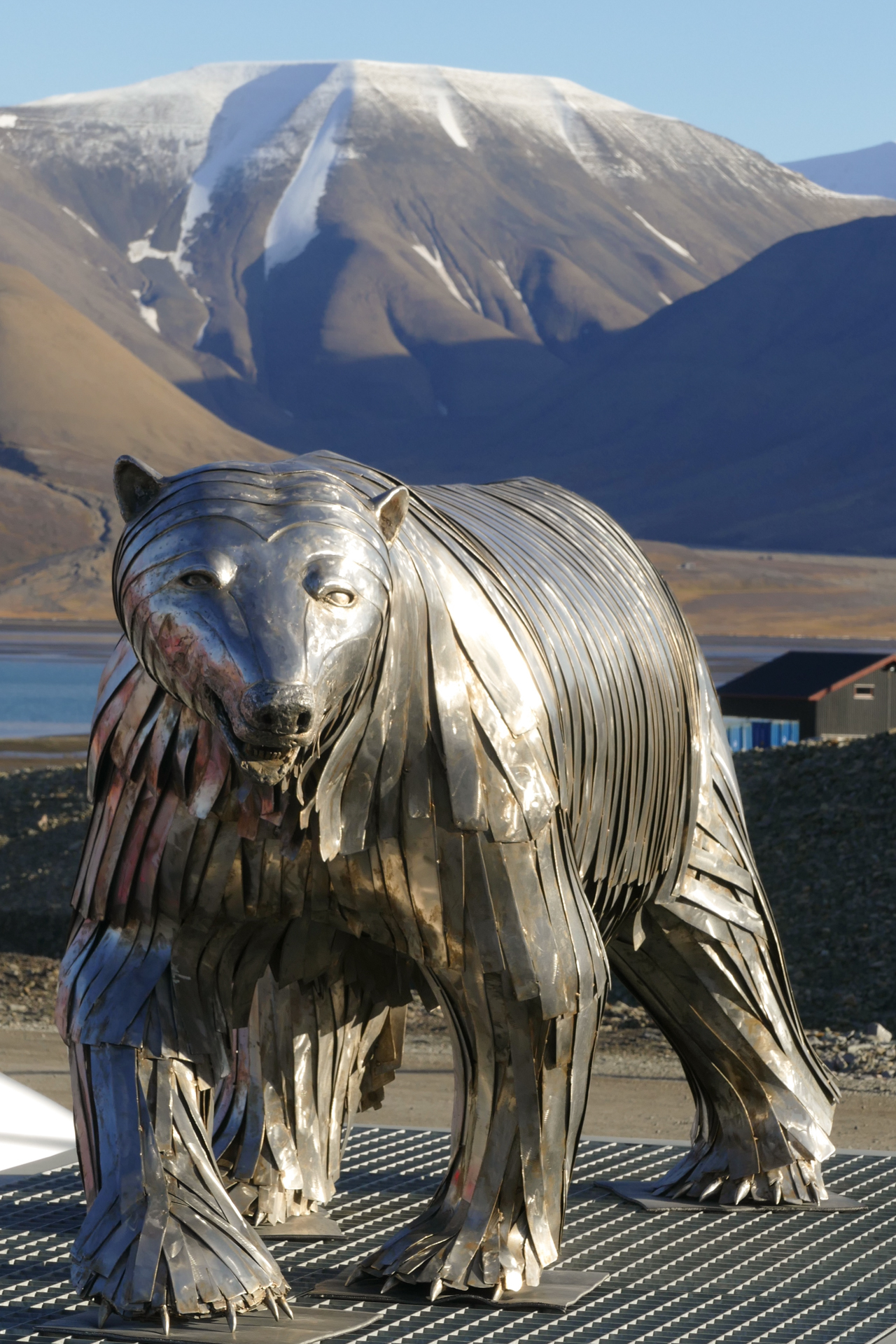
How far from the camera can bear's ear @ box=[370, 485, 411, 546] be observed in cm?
298

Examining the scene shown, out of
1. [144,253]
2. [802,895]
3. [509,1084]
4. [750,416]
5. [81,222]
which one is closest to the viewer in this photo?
[509,1084]

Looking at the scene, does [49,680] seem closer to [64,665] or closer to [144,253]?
[64,665]

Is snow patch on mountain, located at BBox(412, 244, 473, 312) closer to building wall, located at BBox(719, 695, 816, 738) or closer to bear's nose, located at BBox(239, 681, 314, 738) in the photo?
building wall, located at BBox(719, 695, 816, 738)

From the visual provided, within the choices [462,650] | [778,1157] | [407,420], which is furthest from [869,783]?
[407,420]

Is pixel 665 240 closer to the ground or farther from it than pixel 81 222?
farther from it

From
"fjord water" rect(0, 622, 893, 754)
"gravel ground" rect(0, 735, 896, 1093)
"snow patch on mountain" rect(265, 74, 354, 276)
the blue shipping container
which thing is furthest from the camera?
"snow patch on mountain" rect(265, 74, 354, 276)

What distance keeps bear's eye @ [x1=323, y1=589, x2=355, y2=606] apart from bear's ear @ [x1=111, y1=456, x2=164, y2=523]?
0.35 m

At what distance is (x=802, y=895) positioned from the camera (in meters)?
12.6

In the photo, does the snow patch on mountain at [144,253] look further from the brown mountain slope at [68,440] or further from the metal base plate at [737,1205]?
the metal base plate at [737,1205]

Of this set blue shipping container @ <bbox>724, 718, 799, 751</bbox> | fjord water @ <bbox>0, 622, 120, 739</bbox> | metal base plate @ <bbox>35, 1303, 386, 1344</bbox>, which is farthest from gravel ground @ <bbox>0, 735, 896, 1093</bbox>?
fjord water @ <bbox>0, 622, 120, 739</bbox>

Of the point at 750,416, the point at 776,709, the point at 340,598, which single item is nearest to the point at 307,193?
the point at 750,416

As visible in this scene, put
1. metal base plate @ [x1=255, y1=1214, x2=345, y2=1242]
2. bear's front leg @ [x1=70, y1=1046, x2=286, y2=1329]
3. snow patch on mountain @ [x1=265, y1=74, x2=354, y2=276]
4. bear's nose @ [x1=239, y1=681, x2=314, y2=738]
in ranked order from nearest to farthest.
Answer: bear's nose @ [x1=239, y1=681, x2=314, y2=738] < bear's front leg @ [x1=70, y1=1046, x2=286, y2=1329] < metal base plate @ [x1=255, y1=1214, x2=345, y2=1242] < snow patch on mountain @ [x1=265, y1=74, x2=354, y2=276]

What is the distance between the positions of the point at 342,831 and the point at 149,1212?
780 millimetres

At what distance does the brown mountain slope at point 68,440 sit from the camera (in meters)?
80.4
